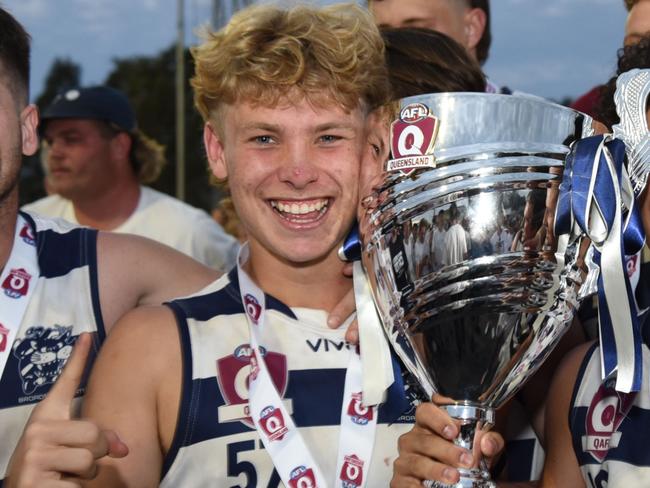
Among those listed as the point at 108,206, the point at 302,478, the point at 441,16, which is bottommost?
the point at 302,478

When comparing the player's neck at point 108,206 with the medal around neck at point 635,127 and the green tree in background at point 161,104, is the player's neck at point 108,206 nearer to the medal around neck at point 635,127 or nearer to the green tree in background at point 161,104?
the medal around neck at point 635,127

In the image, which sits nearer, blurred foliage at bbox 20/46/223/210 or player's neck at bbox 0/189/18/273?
player's neck at bbox 0/189/18/273

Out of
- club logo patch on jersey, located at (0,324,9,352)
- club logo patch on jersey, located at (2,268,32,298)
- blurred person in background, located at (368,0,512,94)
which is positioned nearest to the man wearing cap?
blurred person in background, located at (368,0,512,94)

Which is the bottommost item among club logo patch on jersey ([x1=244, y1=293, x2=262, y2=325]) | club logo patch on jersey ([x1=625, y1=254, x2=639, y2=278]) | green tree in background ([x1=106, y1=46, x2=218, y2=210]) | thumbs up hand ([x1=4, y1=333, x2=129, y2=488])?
thumbs up hand ([x1=4, y1=333, x2=129, y2=488])

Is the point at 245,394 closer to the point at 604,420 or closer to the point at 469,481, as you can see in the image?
the point at 469,481

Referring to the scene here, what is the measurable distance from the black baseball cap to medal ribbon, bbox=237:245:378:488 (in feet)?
14.1

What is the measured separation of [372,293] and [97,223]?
3.92 m

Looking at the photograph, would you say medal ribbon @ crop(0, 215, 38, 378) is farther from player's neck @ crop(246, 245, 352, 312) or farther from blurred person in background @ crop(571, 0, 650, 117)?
blurred person in background @ crop(571, 0, 650, 117)

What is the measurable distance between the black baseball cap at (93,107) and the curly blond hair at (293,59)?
4.00 metres

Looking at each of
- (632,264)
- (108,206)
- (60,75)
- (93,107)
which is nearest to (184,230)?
(108,206)

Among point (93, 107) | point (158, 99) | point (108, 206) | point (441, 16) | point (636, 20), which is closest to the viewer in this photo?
point (636, 20)

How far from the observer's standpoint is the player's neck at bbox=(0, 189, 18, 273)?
2.56 metres

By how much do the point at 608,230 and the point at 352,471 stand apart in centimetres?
72

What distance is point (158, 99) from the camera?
27.8 metres
